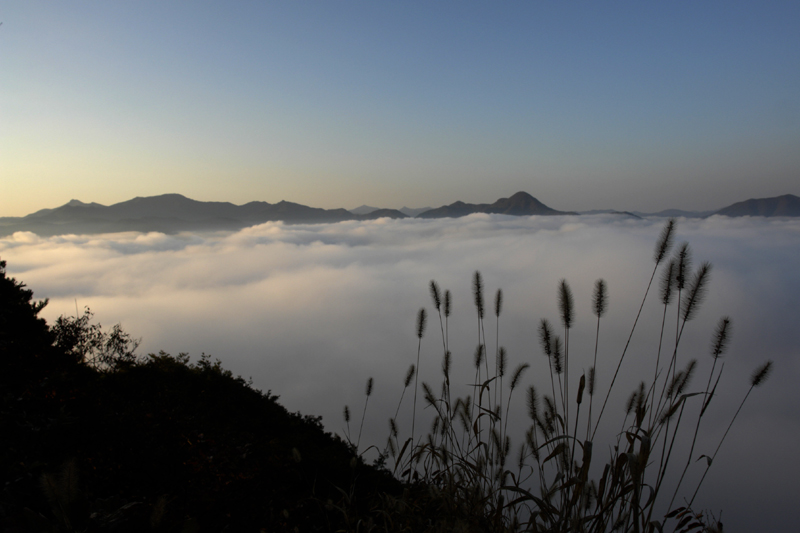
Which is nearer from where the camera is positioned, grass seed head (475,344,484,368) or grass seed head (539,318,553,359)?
grass seed head (539,318,553,359)

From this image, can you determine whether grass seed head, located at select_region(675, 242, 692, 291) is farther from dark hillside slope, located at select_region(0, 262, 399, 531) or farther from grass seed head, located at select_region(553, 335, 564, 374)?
dark hillside slope, located at select_region(0, 262, 399, 531)

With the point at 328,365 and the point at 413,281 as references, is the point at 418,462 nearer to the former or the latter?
the point at 328,365

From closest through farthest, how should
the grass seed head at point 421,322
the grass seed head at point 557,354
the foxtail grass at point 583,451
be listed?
the foxtail grass at point 583,451 < the grass seed head at point 557,354 < the grass seed head at point 421,322

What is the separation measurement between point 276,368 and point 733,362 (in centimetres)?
17124

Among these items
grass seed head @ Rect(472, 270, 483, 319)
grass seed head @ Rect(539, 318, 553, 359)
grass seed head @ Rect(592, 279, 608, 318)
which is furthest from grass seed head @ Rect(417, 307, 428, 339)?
grass seed head @ Rect(592, 279, 608, 318)

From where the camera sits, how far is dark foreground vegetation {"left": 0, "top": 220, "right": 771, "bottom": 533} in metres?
2.10

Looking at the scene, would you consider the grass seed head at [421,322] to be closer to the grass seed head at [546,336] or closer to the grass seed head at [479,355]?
the grass seed head at [479,355]

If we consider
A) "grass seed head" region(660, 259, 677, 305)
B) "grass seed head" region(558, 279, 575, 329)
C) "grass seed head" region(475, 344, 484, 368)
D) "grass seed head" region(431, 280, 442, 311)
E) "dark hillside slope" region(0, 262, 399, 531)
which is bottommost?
"dark hillside slope" region(0, 262, 399, 531)

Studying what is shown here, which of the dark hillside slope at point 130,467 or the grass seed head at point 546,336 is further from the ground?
the grass seed head at point 546,336

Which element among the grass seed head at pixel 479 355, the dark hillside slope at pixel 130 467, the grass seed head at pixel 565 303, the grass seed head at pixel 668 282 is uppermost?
the grass seed head at pixel 668 282

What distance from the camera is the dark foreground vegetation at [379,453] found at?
2.10m

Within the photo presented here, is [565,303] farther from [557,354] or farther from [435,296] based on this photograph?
[435,296]

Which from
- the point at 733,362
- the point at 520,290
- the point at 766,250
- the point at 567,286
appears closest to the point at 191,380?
the point at 567,286

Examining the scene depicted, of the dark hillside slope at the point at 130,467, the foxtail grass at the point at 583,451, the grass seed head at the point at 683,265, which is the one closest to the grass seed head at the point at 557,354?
the foxtail grass at the point at 583,451
